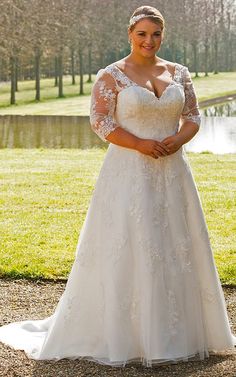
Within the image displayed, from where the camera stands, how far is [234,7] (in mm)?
83875

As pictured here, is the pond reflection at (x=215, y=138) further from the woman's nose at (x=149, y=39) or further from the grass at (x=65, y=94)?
the woman's nose at (x=149, y=39)

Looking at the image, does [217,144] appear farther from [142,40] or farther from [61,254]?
[142,40]

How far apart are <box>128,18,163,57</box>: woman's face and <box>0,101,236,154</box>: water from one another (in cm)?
1660

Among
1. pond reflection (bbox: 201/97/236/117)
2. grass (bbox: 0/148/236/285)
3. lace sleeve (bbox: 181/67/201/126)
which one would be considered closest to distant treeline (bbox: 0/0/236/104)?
pond reflection (bbox: 201/97/236/117)

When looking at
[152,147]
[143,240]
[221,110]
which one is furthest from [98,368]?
[221,110]

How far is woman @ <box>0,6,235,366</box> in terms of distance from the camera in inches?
200

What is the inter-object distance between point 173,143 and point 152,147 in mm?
160

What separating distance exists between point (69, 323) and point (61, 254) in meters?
3.31

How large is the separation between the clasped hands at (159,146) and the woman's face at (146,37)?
60 centimetres

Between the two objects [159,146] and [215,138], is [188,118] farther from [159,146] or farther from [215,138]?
[215,138]

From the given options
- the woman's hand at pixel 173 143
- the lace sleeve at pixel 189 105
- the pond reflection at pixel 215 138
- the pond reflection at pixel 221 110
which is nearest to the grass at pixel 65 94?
the pond reflection at pixel 221 110

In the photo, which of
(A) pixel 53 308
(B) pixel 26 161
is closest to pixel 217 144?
(B) pixel 26 161

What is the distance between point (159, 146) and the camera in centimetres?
502

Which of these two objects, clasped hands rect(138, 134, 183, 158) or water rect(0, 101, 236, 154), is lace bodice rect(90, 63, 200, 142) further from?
water rect(0, 101, 236, 154)
